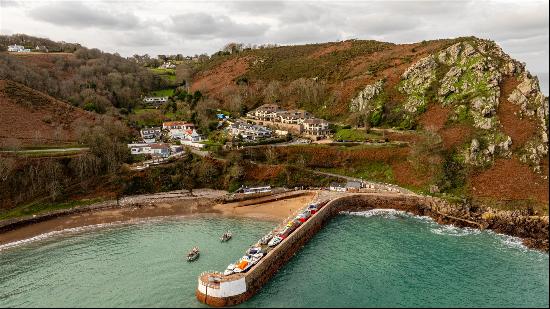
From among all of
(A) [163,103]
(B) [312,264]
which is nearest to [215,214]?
(B) [312,264]

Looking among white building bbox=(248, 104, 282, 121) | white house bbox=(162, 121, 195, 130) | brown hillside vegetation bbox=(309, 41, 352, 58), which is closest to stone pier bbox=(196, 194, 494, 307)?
white building bbox=(248, 104, 282, 121)

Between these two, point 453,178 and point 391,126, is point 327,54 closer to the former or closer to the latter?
point 391,126

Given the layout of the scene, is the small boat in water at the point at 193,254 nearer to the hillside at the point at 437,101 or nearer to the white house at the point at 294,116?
the hillside at the point at 437,101

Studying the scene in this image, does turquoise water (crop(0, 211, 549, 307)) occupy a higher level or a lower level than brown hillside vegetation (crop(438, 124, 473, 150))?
lower

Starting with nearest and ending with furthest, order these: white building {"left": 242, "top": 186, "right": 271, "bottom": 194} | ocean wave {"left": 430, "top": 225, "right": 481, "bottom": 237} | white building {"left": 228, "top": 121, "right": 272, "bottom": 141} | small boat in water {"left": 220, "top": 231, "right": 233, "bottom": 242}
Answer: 1. small boat in water {"left": 220, "top": 231, "right": 233, "bottom": 242}
2. ocean wave {"left": 430, "top": 225, "right": 481, "bottom": 237}
3. white building {"left": 242, "top": 186, "right": 271, "bottom": 194}
4. white building {"left": 228, "top": 121, "right": 272, "bottom": 141}

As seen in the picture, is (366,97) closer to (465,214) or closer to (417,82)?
(417,82)

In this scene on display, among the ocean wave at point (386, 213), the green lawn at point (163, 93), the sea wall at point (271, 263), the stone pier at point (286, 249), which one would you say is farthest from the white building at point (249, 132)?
the green lawn at point (163, 93)

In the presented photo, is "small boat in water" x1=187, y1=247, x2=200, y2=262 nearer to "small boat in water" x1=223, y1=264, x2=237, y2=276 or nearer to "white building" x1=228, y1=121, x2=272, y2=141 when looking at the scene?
"small boat in water" x1=223, y1=264, x2=237, y2=276
